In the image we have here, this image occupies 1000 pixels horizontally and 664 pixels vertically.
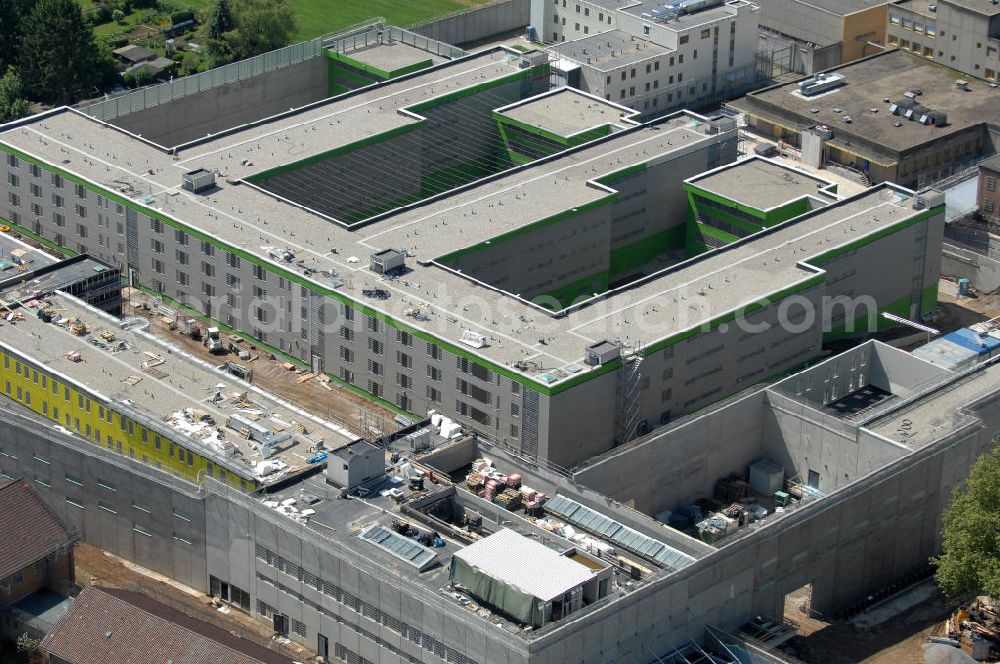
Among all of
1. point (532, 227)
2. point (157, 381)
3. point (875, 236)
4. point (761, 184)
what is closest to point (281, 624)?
point (157, 381)

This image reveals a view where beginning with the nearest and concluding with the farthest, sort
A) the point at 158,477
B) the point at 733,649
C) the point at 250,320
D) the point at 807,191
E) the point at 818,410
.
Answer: the point at 733,649
the point at 158,477
the point at 818,410
the point at 250,320
the point at 807,191

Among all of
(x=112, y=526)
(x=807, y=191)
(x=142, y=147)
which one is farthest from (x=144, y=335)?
(x=807, y=191)

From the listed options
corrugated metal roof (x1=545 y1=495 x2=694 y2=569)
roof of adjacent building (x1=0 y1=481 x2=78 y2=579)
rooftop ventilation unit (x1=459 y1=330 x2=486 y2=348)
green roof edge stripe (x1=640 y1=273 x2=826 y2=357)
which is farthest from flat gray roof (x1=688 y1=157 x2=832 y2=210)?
roof of adjacent building (x1=0 y1=481 x2=78 y2=579)

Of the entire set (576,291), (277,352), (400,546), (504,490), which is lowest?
(277,352)

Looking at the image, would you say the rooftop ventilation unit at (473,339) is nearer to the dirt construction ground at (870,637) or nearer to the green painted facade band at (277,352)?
the green painted facade band at (277,352)

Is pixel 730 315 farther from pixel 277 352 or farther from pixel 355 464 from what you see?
pixel 355 464

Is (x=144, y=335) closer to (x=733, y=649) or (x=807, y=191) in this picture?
(x=733, y=649)

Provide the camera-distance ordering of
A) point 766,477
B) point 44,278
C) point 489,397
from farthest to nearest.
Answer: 1. point 44,278
2. point 489,397
3. point 766,477
